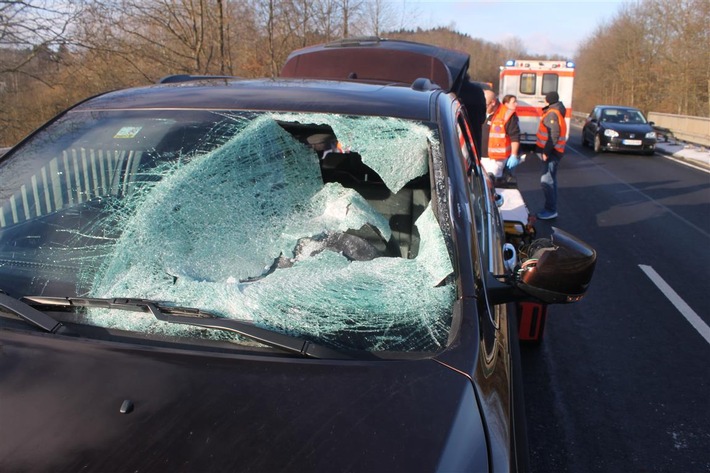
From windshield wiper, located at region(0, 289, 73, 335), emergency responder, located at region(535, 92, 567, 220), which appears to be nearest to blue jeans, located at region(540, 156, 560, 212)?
emergency responder, located at region(535, 92, 567, 220)

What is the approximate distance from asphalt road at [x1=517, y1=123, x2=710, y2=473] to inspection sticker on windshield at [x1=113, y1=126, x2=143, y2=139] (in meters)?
2.47

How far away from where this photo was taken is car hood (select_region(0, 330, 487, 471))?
1.27m

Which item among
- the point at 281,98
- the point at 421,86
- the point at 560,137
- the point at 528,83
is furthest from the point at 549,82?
the point at 281,98

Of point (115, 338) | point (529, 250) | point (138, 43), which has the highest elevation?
point (138, 43)

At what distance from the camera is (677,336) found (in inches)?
181

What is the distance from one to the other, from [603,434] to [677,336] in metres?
1.82

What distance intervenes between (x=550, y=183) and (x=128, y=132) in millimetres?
7506

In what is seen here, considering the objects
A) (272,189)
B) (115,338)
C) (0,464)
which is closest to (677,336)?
(272,189)

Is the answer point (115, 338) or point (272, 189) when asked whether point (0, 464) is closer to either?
point (115, 338)

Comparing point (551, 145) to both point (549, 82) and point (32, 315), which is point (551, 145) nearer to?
point (32, 315)

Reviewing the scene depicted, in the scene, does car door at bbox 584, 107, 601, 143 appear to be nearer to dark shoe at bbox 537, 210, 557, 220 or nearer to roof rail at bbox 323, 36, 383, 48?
dark shoe at bbox 537, 210, 557, 220

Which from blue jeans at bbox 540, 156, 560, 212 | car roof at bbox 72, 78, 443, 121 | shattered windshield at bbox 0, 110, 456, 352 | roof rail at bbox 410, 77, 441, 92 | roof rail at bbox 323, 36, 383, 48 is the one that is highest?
roof rail at bbox 323, 36, 383, 48

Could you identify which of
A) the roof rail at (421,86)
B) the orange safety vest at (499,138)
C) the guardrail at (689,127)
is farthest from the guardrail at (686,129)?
the roof rail at (421,86)

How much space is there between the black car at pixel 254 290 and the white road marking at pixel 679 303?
3052mm
